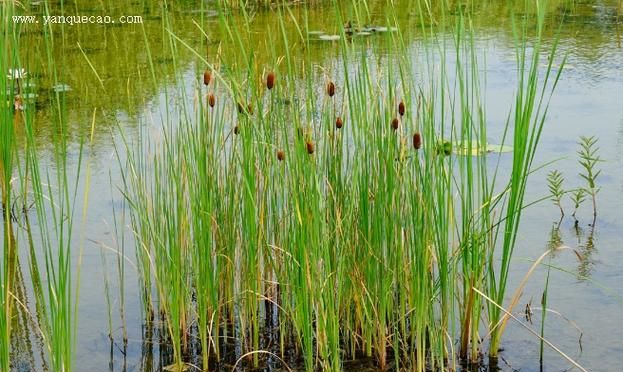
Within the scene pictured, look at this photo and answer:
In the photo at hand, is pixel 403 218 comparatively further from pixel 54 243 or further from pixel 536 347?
pixel 54 243

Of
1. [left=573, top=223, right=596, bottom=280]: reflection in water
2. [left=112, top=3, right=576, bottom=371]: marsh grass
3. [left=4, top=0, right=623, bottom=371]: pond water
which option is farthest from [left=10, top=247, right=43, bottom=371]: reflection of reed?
[left=573, top=223, right=596, bottom=280]: reflection in water

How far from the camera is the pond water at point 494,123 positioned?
2738 mm

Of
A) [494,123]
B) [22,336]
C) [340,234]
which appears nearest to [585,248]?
[340,234]

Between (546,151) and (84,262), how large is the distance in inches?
80.0

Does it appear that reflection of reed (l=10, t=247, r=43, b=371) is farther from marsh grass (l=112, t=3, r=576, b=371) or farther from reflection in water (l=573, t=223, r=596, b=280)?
reflection in water (l=573, t=223, r=596, b=280)

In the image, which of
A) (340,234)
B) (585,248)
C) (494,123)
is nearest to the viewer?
(340,234)

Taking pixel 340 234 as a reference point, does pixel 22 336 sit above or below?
below

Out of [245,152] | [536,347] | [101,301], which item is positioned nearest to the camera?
[245,152]

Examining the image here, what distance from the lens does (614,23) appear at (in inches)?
260

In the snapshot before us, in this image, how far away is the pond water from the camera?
2.74 m

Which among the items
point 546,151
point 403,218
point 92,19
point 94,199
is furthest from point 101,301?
point 92,19

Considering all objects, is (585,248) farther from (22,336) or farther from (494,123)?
(22,336)

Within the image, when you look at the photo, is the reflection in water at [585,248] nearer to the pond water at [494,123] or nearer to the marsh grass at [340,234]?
the pond water at [494,123]

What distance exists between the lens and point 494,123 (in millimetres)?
4543
